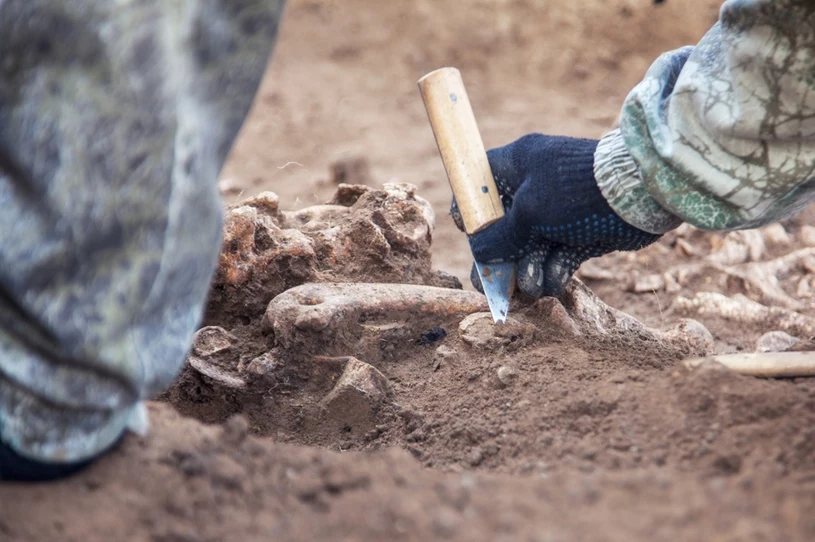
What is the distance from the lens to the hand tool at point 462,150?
2.37 m

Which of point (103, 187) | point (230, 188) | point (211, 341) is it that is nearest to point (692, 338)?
point (211, 341)

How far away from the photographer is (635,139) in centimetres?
206

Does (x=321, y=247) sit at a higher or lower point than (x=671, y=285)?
higher

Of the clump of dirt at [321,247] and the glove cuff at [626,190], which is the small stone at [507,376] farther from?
the clump of dirt at [321,247]

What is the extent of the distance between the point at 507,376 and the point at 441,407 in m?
0.19

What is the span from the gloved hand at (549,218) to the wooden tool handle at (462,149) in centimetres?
5

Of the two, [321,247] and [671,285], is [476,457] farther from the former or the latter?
[671,285]

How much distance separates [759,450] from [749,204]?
2.29ft

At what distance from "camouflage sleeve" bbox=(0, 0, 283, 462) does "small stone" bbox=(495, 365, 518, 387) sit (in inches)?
38.7

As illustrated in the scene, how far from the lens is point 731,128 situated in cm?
194

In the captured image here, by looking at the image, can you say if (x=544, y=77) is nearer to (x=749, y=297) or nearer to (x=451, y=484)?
(x=749, y=297)

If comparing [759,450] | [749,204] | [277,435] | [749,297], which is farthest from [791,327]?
[277,435]

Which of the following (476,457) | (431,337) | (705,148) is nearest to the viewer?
(476,457)

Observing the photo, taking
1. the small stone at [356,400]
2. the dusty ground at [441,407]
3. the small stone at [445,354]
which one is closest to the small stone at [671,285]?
the dusty ground at [441,407]
